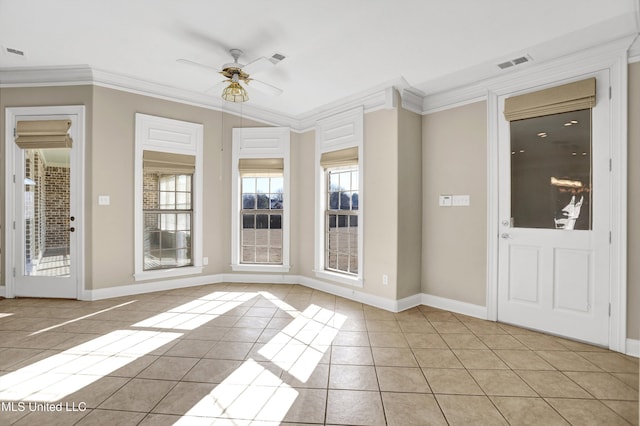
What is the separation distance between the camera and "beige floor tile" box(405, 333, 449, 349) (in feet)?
9.37

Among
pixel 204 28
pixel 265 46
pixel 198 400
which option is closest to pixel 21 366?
pixel 198 400

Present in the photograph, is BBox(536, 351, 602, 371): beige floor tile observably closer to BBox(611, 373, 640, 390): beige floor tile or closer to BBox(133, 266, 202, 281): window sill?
BBox(611, 373, 640, 390): beige floor tile

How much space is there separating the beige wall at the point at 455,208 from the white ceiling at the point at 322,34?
51 centimetres

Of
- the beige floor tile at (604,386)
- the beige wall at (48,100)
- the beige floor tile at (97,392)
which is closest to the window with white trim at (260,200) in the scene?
the beige wall at (48,100)

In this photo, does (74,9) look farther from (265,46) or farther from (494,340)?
(494,340)

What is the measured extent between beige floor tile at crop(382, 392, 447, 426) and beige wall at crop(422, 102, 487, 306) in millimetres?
2011

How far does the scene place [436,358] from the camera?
2.62 metres

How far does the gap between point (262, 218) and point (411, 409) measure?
3.74 meters

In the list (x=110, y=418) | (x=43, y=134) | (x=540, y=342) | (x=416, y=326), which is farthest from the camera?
(x=43, y=134)

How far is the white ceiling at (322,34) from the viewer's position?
8.06 feet

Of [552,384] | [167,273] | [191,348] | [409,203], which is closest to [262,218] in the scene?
[167,273]

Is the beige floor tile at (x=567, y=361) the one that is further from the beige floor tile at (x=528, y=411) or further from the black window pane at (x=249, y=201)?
the black window pane at (x=249, y=201)

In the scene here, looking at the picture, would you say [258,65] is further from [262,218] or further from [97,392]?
[97,392]

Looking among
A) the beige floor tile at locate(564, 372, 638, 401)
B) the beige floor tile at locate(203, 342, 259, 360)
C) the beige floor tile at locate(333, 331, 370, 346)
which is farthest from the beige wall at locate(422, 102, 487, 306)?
the beige floor tile at locate(203, 342, 259, 360)
